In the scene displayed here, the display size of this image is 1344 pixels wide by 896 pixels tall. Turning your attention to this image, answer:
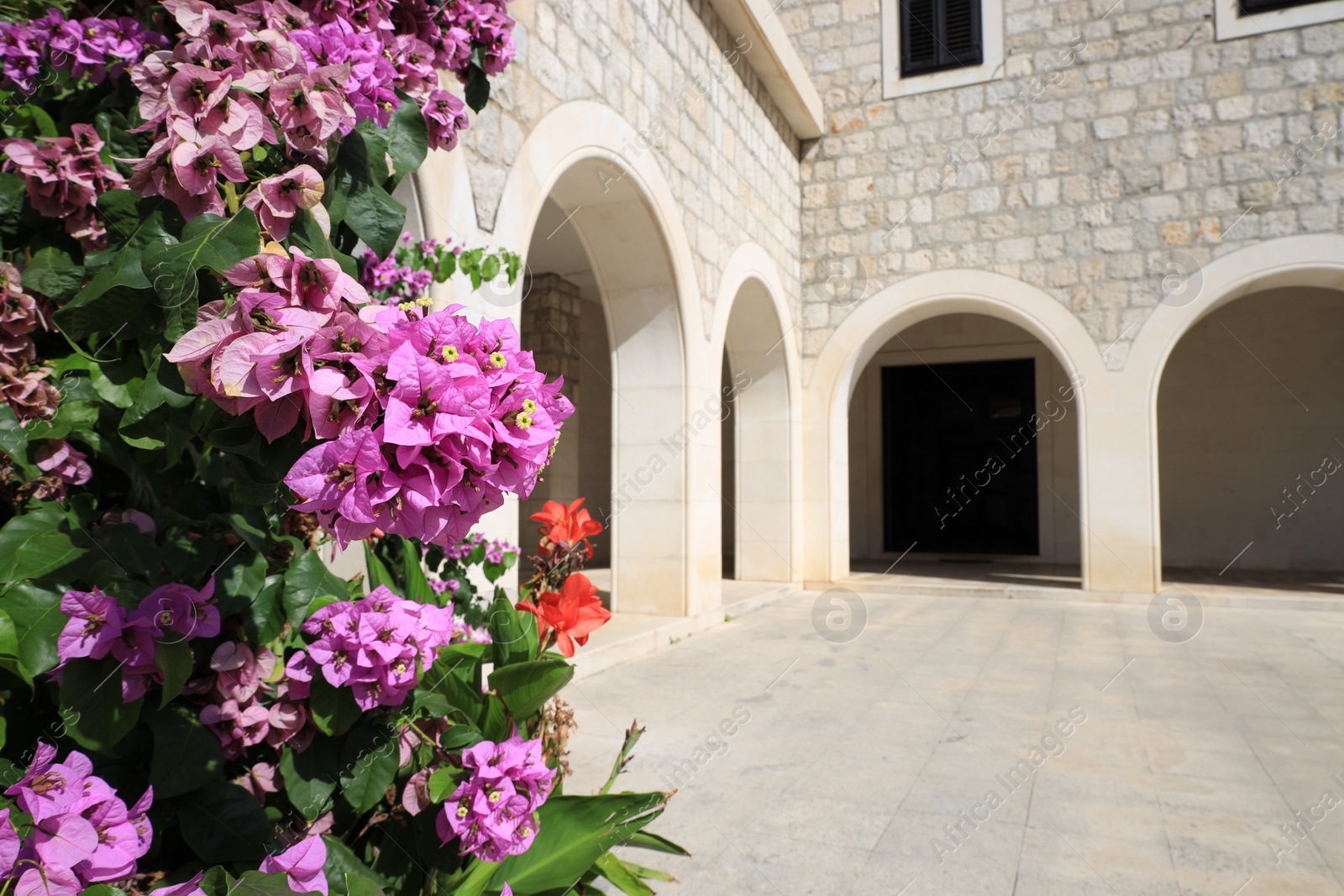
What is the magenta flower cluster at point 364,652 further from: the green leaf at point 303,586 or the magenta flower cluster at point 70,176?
the magenta flower cluster at point 70,176

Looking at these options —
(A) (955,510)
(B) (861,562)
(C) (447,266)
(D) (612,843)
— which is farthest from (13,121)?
(A) (955,510)

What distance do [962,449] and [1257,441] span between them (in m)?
3.47

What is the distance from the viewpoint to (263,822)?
1.00 m

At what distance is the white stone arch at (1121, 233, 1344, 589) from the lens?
22.8 feet

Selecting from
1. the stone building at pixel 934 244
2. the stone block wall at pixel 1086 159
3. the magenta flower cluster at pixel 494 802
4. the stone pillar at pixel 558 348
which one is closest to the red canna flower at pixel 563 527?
the magenta flower cluster at pixel 494 802

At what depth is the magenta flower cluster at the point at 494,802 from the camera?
120cm

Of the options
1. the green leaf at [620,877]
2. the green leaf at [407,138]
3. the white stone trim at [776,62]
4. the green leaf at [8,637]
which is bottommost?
the green leaf at [620,877]

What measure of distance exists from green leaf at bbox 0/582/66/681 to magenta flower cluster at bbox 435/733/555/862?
1.80ft

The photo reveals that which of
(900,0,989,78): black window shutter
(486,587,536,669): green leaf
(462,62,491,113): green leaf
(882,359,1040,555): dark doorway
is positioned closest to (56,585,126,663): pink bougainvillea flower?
(486,587,536,669): green leaf

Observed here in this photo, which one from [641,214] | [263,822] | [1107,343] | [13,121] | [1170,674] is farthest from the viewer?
[1107,343]

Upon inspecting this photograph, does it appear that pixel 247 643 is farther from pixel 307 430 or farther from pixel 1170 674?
pixel 1170 674

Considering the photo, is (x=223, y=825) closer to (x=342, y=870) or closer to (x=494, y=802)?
(x=342, y=870)

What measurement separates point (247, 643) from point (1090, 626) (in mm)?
6123

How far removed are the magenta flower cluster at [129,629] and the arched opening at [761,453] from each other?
7.17 metres
